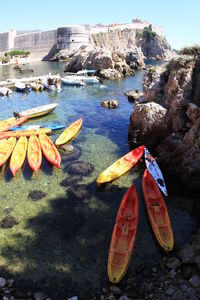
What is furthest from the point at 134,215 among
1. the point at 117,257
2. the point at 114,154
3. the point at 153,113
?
the point at 153,113

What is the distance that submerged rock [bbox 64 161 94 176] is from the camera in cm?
1450

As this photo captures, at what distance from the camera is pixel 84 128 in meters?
21.9

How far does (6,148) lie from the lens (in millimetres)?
16703

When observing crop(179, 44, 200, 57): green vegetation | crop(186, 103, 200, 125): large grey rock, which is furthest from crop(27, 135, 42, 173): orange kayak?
crop(179, 44, 200, 57): green vegetation

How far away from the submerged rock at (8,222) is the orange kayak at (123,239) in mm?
4318

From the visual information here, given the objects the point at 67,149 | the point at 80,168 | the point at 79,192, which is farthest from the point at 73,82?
the point at 79,192

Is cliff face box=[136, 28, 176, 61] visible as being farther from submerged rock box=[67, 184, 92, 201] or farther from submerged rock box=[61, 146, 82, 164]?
submerged rock box=[67, 184, 92, 201]

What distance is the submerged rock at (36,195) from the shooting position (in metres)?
12.1

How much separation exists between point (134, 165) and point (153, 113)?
4.35 m

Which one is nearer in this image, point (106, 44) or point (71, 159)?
point (71, 159)

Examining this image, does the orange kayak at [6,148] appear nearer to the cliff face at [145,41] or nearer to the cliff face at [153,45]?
the cliff face at [145,41]

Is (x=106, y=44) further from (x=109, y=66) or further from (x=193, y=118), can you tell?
(x=193, y=118)

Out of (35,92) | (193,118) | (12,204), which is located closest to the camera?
(12,204)

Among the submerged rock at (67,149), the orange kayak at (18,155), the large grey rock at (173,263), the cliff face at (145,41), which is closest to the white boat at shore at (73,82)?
the orange kayak at (18,155)
